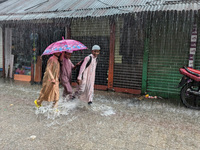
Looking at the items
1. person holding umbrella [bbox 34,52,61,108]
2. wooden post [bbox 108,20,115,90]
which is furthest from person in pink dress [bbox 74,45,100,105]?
wooden post [bbox 108,20,115,90]

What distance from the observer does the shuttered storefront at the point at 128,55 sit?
6223 mm

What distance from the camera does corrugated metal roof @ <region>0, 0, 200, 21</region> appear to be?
517 centimetres

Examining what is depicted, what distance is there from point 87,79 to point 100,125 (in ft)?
5.11

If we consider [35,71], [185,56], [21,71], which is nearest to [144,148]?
[185,56]

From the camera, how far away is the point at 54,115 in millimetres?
4160

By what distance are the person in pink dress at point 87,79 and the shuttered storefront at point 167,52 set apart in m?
2.39

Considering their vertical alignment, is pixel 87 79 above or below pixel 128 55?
below

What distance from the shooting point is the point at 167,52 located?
5789mm

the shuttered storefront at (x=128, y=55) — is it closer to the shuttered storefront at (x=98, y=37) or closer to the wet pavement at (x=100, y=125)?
the shuttered storefront at (x=98, y=37)

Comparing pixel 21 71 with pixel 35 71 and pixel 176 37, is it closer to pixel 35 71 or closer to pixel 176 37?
pixel 35 71

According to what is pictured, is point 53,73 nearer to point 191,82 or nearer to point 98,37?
point 98,37

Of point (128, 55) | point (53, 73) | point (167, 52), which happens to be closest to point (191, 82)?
point (167, 52)

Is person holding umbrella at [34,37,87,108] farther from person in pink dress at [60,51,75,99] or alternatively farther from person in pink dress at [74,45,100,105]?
person in pink dress at [74,45,100,105]

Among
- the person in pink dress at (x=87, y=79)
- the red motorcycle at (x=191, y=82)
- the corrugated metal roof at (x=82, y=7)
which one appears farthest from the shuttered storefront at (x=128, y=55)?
the person in pink dress at (x=87, y=79)
